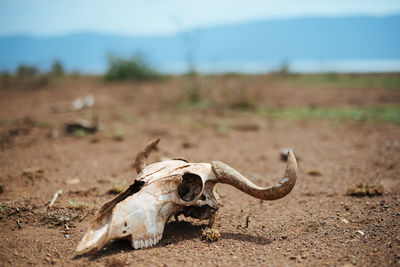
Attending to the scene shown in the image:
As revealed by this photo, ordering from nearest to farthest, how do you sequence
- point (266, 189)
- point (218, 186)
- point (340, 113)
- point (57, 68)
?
point (266, 189)
point (218, 186)
point (340, 113)
point (57, 68)

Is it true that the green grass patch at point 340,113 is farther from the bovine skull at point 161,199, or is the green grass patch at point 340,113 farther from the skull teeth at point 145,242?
the skull teeth at point 145,242

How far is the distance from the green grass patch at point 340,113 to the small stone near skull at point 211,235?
7.74 metres

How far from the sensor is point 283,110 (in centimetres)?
1161

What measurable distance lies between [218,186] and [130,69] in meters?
17.0

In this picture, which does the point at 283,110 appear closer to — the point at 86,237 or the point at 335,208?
the point at 335,208

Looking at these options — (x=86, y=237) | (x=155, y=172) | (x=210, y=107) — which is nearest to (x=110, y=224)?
(x=86, y=237)

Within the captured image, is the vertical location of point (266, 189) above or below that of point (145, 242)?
above

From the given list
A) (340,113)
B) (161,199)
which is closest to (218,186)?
(161,199)

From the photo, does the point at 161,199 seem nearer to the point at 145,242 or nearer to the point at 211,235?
the point at 145,242

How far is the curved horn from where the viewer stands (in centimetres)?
324

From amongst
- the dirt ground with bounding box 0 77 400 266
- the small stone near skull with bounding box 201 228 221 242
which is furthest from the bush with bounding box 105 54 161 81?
the small stone near skull with bounding box 201 228 221 242

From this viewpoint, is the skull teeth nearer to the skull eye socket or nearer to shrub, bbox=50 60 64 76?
the skull eye socket

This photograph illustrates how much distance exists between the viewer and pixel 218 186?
5.21 metres

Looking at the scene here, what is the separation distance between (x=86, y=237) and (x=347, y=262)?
2513 mm
